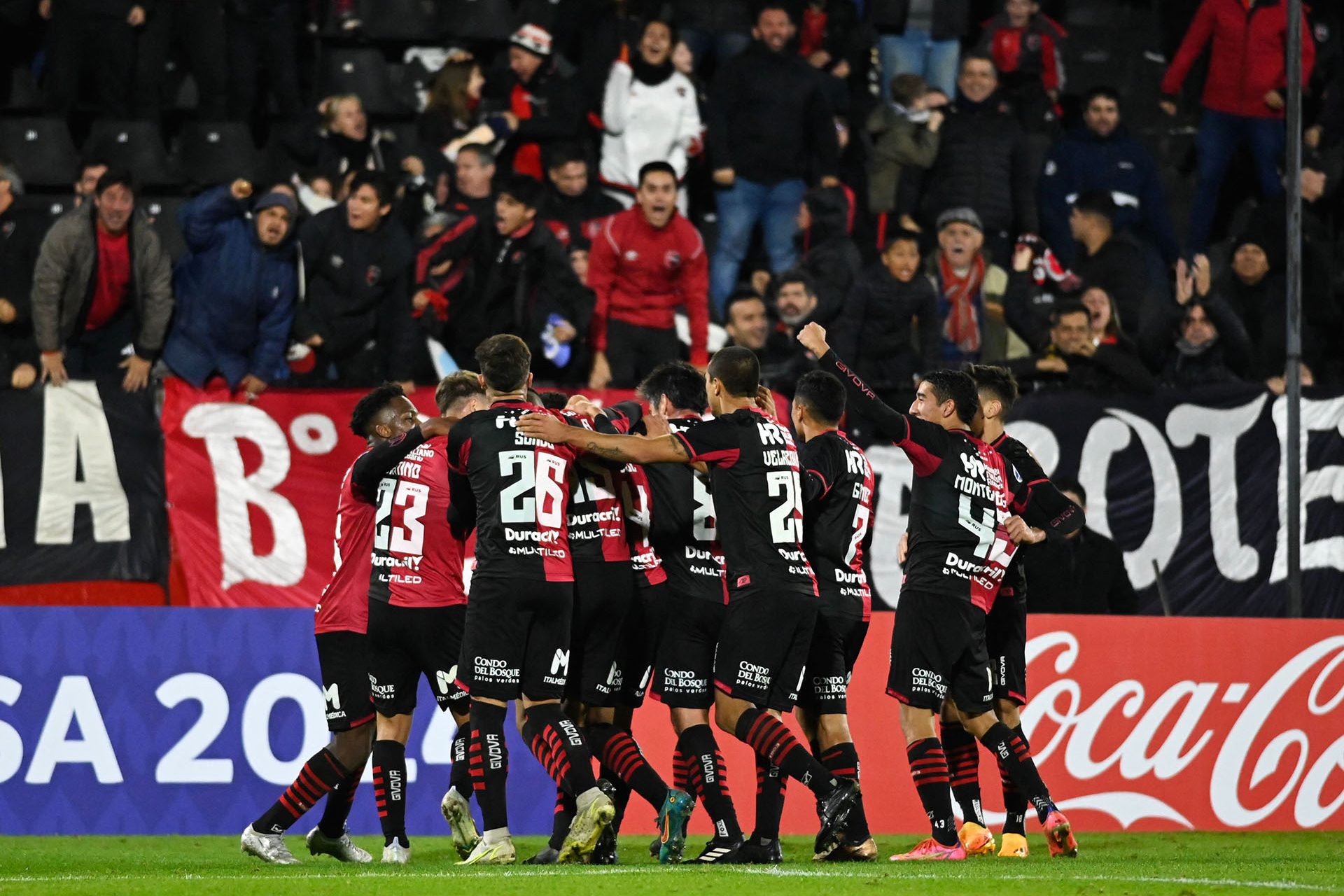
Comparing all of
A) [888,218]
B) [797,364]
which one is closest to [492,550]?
→ [797,364]

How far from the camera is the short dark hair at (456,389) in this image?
938cm

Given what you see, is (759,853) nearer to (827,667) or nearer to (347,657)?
(827,667)

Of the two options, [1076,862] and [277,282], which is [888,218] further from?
[1076,862]

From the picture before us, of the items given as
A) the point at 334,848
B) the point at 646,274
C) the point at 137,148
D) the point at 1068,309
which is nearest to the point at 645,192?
the point at 646,274

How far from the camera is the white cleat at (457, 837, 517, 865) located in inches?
323

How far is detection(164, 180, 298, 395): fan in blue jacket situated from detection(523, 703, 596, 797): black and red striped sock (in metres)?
5.45

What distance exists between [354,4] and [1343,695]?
10.9 metres

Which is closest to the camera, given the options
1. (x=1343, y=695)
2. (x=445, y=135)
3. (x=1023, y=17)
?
(x=1343, y=695)

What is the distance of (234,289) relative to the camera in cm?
1329

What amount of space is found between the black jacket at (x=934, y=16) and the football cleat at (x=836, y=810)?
1073 centimetres

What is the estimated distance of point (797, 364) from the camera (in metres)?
14.0

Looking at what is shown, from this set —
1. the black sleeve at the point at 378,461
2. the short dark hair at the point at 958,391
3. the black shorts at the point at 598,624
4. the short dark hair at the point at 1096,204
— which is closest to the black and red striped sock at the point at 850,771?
the black shorts at the point at 598,624

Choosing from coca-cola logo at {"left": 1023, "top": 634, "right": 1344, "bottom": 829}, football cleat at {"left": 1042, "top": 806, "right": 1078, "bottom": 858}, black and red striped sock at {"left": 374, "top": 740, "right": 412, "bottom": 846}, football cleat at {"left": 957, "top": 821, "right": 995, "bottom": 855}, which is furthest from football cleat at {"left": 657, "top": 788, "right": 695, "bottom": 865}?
coca-cola logo at {"left": 1023, "top": 634, "right": 1344, "bottom": 829}

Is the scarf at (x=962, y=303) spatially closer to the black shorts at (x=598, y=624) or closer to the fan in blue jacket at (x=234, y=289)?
the fan in blue jacket at (x=234, y=289)
